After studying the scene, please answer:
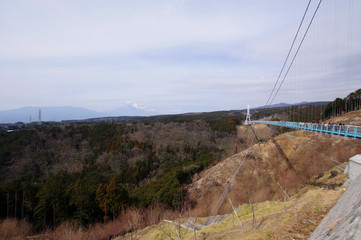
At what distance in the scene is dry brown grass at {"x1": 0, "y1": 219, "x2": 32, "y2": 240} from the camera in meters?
16.4

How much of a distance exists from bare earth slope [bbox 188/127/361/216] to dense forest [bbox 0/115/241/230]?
427 centimetres

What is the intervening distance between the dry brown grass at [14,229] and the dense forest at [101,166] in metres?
1.25

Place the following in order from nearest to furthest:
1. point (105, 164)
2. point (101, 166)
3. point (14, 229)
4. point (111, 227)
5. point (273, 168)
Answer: point (14, 229) → point (111, 227) → point (273, 168) → point (101, 166) → point (105, 164)

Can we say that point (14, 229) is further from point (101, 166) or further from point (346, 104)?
point (346, 104)

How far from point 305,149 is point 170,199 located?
61.1 ft

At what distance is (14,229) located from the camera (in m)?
18.2

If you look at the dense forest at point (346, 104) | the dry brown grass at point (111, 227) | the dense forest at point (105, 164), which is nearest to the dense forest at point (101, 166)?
the dense forest at point (105, 164)

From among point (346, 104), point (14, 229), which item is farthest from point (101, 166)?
point (346, 104)

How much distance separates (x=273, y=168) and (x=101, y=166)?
43.7 m

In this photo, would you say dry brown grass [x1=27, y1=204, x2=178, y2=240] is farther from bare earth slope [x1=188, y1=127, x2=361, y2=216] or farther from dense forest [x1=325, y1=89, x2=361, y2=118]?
dense forest [x1=325, y1=89, x2=361, y2=118]

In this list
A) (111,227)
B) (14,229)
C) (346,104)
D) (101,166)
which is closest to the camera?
(14,229)

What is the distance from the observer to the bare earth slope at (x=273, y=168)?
20703mm

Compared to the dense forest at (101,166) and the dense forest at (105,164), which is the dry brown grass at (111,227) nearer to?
the dense forest at (105,164)

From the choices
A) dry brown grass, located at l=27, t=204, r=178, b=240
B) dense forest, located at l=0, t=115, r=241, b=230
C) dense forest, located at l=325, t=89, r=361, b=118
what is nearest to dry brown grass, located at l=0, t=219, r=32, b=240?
dry brown grass, located at l=27, t=204, r=178, b=240
